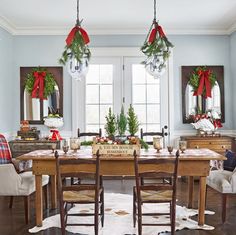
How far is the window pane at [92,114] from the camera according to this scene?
6.59 metres

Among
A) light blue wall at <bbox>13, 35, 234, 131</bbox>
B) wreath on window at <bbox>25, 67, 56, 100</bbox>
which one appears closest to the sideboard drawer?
light blue wall at <bbox>13, 35, 234, 131</bbox>

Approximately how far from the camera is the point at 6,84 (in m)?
6.29

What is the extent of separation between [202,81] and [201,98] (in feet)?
1.05

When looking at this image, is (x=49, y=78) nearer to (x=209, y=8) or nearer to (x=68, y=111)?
(x=68, y=111)

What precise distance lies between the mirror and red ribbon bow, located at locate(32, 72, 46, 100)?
260cm

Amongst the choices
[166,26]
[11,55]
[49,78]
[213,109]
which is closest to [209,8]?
[166,26]

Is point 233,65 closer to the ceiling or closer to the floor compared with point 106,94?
closer to the ceiling

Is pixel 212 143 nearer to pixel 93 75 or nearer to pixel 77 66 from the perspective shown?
pixel 93 75

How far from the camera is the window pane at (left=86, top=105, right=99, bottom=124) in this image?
259 inches

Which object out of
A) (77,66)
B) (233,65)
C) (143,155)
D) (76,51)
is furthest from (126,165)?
(233,65)

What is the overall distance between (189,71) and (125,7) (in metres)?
1.91

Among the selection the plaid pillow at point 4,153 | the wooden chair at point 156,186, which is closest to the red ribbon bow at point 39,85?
the plaid pillow at point 4,153

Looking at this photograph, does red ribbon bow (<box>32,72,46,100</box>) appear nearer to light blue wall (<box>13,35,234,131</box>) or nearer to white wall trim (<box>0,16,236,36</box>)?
light blue wall (<box>13,35,234,131</box>)

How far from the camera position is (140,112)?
21.7 feet
